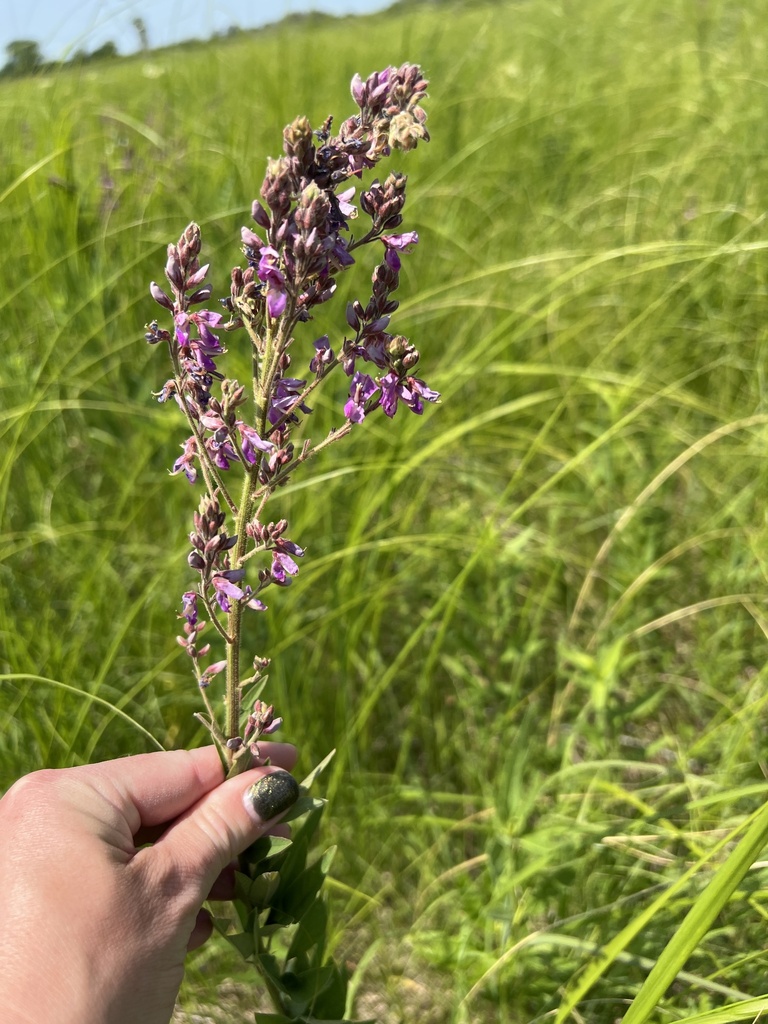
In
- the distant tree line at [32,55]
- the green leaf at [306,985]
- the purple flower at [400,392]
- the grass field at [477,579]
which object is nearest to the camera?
the purple flower at [400,392]

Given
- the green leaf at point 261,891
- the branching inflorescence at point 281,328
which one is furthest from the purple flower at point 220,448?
the green leaf at point 261,891

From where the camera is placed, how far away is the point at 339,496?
205 cm

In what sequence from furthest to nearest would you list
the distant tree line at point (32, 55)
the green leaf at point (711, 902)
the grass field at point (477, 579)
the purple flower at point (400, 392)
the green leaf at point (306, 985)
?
the distant tree line at point (32, 55)
the grass field at point (477, 579)
the green leaf at point (306, 985)
the purple flower at point (400, 392)
the green leaf at point (711, 902)

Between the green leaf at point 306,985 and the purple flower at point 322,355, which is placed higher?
the purple flower at point 322,355

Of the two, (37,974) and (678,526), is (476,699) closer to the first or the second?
(678,526)

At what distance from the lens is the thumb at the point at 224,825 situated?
3.05ft

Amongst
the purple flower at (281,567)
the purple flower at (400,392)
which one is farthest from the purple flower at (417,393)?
the purple flower at (281,567)

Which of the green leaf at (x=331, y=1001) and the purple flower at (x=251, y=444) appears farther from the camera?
the green leaf at (x=331, y=1001)

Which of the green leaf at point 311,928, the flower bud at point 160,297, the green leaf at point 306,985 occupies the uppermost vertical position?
the flower bud at point 160,297

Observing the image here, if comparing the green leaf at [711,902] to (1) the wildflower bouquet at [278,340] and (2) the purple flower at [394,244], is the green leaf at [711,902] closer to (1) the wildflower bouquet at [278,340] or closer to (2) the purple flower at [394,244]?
(1) the wildflower bouquet at [278,340]

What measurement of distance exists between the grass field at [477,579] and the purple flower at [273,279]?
0.62 metres

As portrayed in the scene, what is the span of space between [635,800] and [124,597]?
1.23m

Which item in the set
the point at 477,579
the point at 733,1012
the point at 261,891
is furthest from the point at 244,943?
the point at 477,579

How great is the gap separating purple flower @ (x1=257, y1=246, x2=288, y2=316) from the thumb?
58cm
